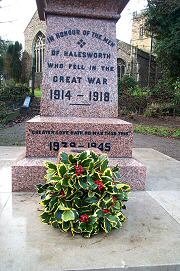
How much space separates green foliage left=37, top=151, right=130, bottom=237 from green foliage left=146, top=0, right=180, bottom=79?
53.9ft

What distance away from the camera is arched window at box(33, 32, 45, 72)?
42.5m

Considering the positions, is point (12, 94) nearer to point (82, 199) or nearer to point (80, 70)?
point (80, 70)

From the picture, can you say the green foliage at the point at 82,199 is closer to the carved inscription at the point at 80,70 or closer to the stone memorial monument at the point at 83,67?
the stone memorial monument at the point at 83,67

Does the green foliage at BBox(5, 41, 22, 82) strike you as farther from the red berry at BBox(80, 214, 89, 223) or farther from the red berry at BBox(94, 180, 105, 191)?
the red berry at BBox(80, 214, 89, 223)

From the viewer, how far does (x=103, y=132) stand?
15.4 feet

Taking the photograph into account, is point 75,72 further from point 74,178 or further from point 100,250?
point 100,250

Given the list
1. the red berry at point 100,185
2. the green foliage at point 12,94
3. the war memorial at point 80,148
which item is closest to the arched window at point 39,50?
the green foliage at point 12,94

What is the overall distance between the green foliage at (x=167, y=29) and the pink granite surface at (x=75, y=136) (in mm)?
14821

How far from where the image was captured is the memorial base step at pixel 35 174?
4281 mm

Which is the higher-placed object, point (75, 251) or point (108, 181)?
point (108, 181)

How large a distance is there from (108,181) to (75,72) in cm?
264

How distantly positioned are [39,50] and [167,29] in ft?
87.9

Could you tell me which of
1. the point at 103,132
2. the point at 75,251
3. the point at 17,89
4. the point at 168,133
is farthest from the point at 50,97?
the point at 17,89

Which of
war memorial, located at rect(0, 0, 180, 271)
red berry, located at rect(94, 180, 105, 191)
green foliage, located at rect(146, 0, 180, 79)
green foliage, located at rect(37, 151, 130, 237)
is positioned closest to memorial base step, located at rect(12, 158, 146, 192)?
war memorial, located at rect(0, 0, 180, 271)
